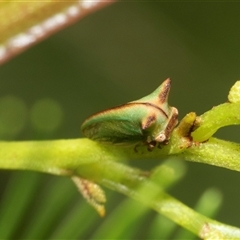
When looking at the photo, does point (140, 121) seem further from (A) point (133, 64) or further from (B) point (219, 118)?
(A) point (133, 64)

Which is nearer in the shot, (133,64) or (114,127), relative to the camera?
(114,127)

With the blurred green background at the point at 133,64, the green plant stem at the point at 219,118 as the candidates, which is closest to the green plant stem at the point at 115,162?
the green plant stem at the point at 219,118

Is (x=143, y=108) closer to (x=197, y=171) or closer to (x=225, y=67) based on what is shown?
(x=225, y=67)

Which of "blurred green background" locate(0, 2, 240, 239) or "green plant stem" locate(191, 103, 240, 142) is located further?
"blurred green background" locate(0, 2, 240, 239)

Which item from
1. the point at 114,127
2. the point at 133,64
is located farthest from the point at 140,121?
the point at 133,64

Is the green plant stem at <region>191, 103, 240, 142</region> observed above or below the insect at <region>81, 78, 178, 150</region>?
below

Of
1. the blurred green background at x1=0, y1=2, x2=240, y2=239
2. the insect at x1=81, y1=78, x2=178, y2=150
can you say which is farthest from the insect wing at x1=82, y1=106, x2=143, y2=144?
the blurred green background at x1=0, y1=2, x2=240, y2=239

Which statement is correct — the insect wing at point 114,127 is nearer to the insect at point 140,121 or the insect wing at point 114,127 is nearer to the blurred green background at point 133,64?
the insect at point 140,121

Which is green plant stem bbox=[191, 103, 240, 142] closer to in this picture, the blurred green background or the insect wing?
the insect wing
